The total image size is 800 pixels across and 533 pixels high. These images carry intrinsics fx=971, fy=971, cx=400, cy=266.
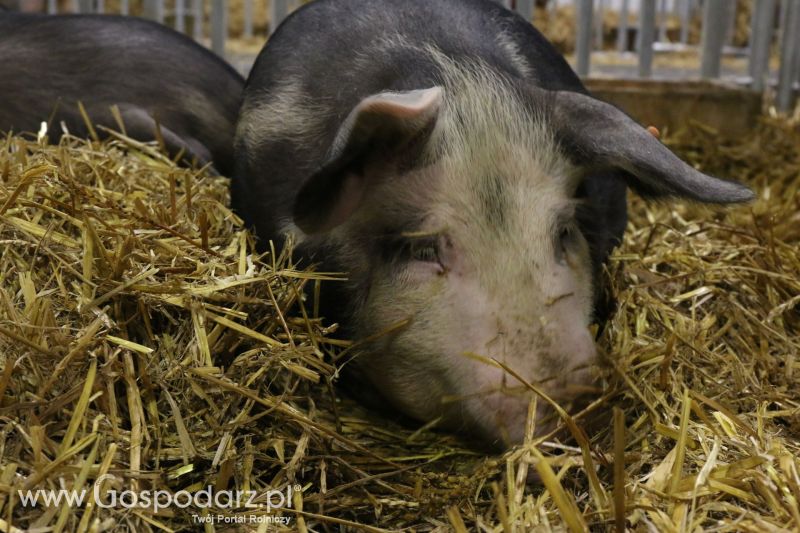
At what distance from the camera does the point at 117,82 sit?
400cm

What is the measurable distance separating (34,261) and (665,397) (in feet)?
5.27

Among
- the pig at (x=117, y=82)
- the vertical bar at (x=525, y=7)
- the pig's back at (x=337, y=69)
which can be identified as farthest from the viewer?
the vertical bar at (x=525, y=7)

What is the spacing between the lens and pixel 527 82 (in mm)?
2807

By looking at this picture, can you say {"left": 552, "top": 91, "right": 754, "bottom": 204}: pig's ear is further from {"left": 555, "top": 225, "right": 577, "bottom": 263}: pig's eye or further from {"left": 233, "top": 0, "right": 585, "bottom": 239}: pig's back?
{"left": 233, "top": 0, "right": 585, "bottom": 239}: pig's back

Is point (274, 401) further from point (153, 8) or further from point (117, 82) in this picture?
point (153, 8)

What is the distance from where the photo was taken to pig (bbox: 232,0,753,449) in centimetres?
227

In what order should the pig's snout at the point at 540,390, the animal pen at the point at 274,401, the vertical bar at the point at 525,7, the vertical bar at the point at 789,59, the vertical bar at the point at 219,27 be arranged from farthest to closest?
the vertical bar at the point at 789,59 < the vertical bar at the point at 219,27 < the vertical bar at the point at 525,7 < the pig's snout at the point at 540,390 < the animal pen at the point at 274,401

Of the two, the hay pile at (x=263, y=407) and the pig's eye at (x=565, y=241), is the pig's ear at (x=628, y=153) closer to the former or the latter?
the pig's eye at (x=565, y=241)

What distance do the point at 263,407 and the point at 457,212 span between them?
26.6 inches

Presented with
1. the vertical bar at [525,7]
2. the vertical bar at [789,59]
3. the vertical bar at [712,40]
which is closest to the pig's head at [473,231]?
the vertical bar at [525,7]

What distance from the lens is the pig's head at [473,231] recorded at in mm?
2264

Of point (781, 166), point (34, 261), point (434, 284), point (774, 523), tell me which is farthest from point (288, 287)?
point (781, 166)

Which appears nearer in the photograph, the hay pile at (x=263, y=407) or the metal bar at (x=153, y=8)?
the hay pile at (x=263, y=407)

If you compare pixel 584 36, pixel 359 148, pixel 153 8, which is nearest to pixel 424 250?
pixel 359 148
